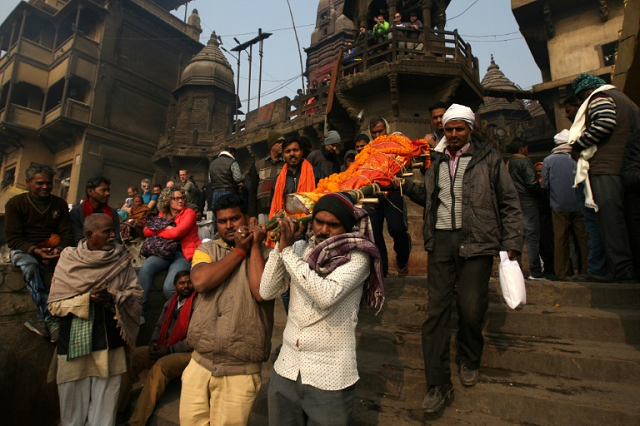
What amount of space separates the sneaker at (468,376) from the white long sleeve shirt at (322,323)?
1.28m

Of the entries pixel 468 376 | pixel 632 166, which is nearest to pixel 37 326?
pixel 468 376

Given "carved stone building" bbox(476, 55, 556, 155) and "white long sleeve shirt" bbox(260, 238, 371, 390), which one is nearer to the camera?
"white long sleeve shirt" bbox(260, 238, 371, 390)

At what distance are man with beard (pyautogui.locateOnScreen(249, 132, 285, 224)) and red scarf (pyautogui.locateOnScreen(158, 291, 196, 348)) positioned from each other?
5.67 ft

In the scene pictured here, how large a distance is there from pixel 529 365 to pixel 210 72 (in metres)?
25.8

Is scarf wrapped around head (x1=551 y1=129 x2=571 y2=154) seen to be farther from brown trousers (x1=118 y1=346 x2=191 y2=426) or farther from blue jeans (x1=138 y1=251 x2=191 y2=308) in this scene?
brown trousers (x1=118 y1=346 x2=191 y2=426)

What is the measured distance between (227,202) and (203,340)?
2.98ft

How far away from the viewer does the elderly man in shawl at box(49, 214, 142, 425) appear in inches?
111

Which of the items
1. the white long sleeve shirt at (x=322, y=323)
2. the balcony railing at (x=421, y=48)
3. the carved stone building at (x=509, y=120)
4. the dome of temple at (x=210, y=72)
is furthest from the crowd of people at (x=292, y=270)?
the dome of temple at (x=210, y=72)

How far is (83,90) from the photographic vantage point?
891 inches

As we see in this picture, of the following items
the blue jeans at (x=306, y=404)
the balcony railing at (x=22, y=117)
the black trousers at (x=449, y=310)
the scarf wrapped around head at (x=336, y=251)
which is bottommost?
the blue jeans at (x=306, y=404)

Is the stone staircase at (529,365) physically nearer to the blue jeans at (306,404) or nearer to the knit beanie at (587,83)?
the blue jeans at (306,404)

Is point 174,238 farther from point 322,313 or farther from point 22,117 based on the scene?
point 22,117

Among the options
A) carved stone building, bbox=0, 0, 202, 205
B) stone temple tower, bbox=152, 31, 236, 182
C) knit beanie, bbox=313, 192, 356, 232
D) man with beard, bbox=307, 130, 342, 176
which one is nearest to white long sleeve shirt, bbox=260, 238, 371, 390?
knit beanie, bbox=313, 192, 356, 232

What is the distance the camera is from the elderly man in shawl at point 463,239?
2.64 meters
